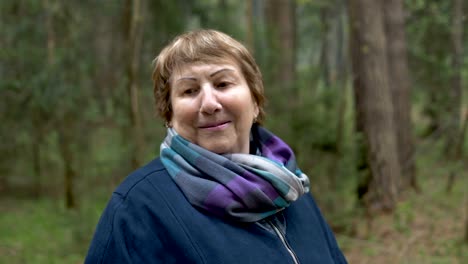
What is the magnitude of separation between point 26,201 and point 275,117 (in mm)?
7896

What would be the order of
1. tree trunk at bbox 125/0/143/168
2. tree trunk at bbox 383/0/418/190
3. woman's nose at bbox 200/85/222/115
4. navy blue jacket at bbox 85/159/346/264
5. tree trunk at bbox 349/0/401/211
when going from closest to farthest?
navy blue jacket at bbox 85/159/346/264, woman's nose at bbox 200/85/222/115, tree trunk at bbox 125/0/143/168, tree trunk at bbox 349/0/401/211, tree trunk at bbox 383/0/418/190

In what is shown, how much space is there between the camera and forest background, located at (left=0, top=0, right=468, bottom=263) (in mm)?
6914

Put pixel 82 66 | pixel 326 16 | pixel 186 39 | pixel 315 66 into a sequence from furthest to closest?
1. pixel 326 16
2. pixel 82 66
3. pixel 315 66
4. pixel 186 39

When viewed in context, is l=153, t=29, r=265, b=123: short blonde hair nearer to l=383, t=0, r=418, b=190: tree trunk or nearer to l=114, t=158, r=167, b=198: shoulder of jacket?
l=114, t=158, r=167, b=198: shoulder of jacket

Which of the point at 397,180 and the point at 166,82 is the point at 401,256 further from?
the point at 166,82

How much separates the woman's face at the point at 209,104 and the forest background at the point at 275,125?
366 centimetres

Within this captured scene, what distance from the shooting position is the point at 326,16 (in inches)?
968

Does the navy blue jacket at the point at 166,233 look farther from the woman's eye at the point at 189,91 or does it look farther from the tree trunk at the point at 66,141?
the tree trunk at the point at 66,141

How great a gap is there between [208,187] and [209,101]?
12.5 inches

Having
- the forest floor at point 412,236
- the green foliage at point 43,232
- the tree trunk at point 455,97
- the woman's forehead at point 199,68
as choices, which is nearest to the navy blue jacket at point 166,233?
the woman's forehead at point 199,68

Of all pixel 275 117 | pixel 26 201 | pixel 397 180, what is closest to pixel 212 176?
pixel 275 117

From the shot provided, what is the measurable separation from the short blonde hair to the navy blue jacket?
274 millimetres

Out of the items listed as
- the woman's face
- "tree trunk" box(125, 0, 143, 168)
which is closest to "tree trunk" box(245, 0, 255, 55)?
"tree trunk" box(125, 0, 143, 168)

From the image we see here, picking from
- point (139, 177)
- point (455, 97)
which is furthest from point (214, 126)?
point (455, 97)
